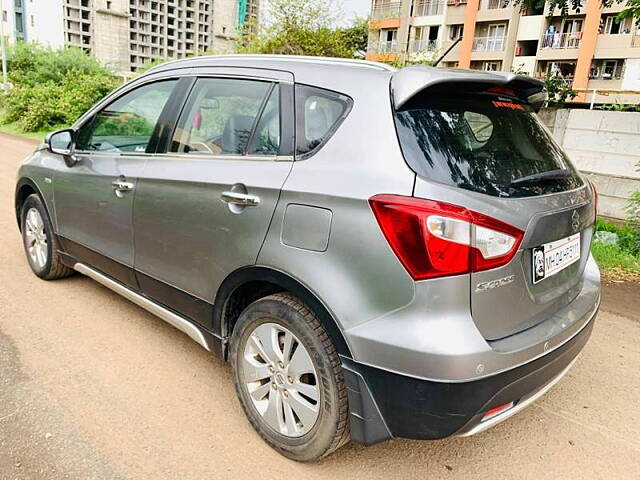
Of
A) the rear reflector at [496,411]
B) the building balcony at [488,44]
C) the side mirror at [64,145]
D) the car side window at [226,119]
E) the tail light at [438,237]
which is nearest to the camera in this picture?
the tail light at [438,237]

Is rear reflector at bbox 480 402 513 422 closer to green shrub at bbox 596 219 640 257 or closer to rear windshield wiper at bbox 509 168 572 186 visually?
rear windshield wiper at bbox 509 168 572 186

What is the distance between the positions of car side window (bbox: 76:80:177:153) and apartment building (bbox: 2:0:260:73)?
6793cm

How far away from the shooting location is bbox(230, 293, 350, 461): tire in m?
2.11

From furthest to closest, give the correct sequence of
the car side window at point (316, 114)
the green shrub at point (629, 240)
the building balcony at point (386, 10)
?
the building balcony at point (386, 10) → the green shrub at point (629, 240) → the car side window at point (316, 114)

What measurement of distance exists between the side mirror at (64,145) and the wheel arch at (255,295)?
1.90 meters

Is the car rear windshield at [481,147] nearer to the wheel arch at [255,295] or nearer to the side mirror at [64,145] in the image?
the wheel arch at [255,295]

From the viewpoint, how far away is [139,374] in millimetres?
3002

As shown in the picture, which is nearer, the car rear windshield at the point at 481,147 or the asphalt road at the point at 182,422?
the car rear windshield at the point at 481,147

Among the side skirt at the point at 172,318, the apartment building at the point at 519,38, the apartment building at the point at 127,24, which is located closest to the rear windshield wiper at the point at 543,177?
the side skirt at the point at 172,318

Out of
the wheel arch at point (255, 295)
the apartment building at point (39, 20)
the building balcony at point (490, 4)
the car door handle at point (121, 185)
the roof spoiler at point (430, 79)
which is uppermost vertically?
the apartment building at point (39, 20)

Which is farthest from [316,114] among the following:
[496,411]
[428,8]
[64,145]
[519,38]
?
[428,8]

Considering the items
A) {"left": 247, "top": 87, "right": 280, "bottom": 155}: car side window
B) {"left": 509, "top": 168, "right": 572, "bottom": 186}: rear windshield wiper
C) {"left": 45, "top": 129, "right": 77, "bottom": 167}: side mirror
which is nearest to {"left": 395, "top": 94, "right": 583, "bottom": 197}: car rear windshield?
{"left": 509, "top": 168, "right": 572, "bottom": 186}: rear windshield wiper

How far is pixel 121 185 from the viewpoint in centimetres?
314

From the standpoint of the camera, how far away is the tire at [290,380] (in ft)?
6.92
